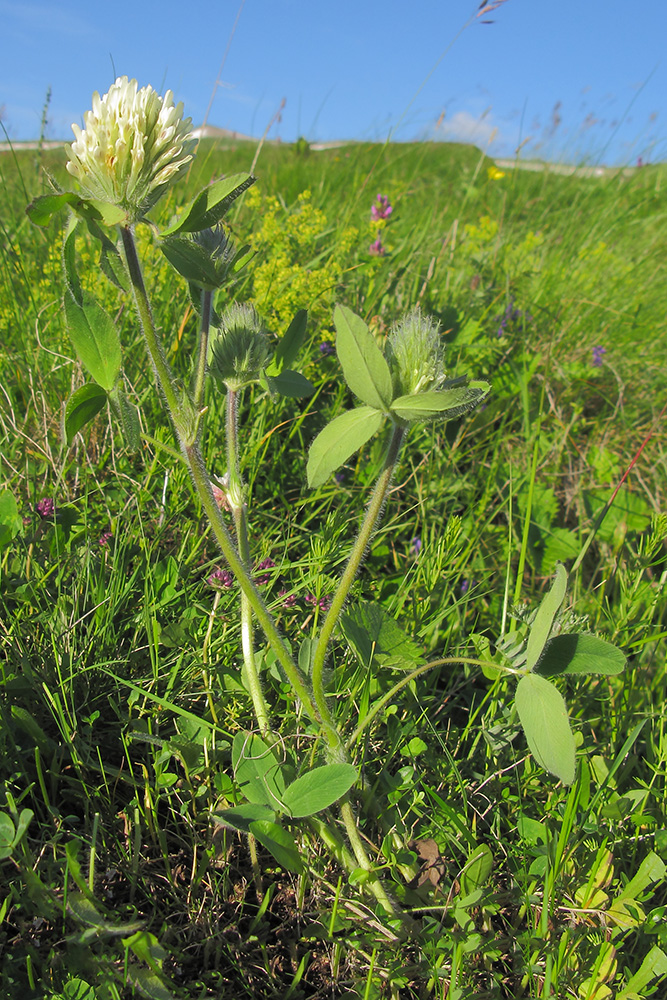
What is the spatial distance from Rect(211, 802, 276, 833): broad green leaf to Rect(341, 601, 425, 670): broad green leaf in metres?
0.30

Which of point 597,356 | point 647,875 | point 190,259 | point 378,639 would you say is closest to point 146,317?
point 190,259

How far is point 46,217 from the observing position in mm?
861

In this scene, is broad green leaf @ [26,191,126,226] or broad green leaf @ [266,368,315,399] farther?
broad green leaf @ [266,368,315,399]

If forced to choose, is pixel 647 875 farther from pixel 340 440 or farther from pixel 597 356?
pixel 597 356

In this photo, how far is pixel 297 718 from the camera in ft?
4.03

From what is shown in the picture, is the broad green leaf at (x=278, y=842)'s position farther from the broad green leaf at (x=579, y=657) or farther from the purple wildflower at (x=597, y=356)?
the purple wildflower at (x=597, y=356)

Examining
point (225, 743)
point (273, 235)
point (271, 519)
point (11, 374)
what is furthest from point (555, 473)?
point (11, 374)

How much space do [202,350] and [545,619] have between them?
0.72m

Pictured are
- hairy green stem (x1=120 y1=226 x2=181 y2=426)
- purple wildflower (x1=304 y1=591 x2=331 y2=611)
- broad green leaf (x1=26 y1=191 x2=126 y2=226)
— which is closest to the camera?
broad green leaf (x1=26 y1=191 x2=126 y2=226)

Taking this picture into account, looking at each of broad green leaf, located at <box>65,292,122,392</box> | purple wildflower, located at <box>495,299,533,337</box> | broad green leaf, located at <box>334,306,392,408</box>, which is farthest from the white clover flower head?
purple wildflower, located at <box>495,299,533,337</box>

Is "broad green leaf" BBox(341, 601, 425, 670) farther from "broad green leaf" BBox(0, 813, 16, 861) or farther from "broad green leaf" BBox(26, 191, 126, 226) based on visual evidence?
"broad green leaf" BBox(26, 191, 126, 226)

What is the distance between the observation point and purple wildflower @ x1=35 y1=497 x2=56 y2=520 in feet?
5.07

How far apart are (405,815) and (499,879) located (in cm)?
21

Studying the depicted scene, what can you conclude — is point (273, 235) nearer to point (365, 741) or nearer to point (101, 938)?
point (365, 741)
